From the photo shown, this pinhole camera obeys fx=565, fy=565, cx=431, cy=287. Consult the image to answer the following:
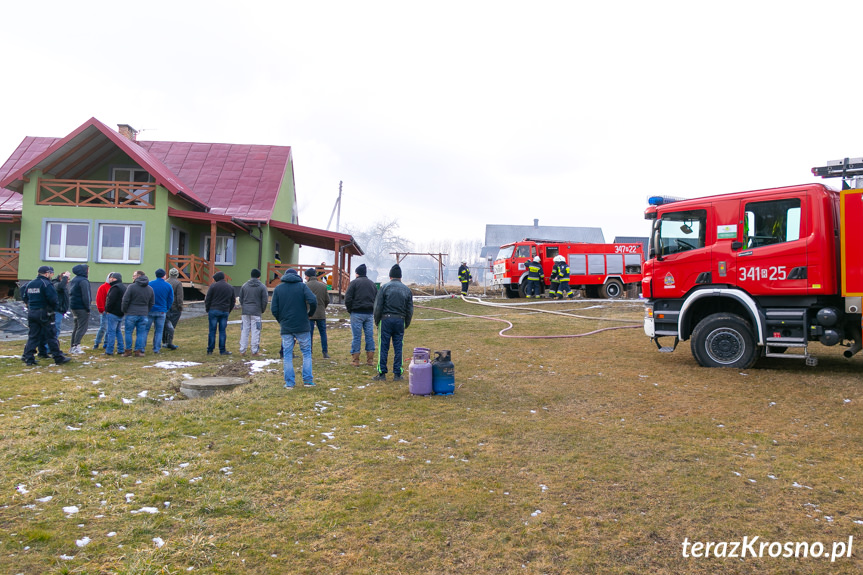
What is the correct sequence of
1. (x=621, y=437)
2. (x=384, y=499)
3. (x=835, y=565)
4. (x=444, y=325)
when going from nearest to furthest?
(x=835, y=565)
(x=384, y=499)
(x=621, y=437)
(x=444, y=325)

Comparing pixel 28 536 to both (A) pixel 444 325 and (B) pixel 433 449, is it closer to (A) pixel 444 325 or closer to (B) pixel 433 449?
(B) pixel 433 449

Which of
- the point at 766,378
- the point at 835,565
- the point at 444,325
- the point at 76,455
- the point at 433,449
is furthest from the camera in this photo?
the point at 444,325

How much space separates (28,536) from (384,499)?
86.9 inches

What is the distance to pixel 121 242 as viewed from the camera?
2064cm

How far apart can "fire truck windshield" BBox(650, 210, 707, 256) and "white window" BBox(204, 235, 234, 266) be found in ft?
62.2

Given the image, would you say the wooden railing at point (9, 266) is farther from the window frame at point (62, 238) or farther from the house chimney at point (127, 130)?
the house chimney at point (127, 130)

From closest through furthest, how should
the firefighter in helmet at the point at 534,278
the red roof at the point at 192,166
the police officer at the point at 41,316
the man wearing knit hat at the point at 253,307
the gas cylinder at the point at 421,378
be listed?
the gas cylinder at the point at 421,378, the police officer at the point at 41,316, the man wearing knit hat at the point at 253,307, the red roof at the point at 192,166, the firefighter in helmet at the point at 534,278

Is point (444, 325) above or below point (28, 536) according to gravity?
above

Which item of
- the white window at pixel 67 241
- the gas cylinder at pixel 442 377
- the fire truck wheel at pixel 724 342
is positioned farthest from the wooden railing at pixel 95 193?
the fire truck wheel at pixel 724 342

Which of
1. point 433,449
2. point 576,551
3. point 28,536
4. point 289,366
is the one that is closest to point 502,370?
point 289,366

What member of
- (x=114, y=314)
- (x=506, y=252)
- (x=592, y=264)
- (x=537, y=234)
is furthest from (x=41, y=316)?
(x=537, y=234)

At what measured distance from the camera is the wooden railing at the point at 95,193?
2022 cm

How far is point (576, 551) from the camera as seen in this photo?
3.41 meters

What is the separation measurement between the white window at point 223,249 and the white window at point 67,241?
470cm
